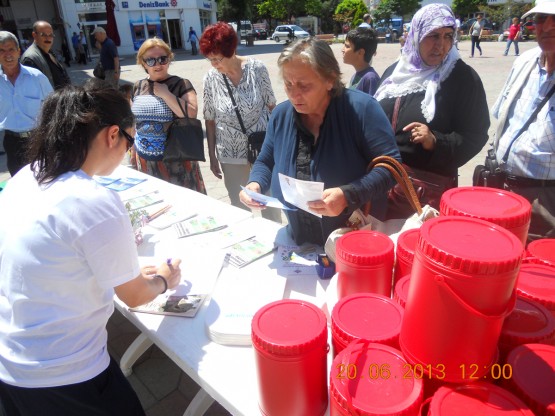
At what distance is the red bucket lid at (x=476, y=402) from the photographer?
2.29 feet

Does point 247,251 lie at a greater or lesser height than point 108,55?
lesser

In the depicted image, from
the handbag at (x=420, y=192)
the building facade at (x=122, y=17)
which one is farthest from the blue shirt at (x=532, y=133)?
the building facade at (x=122, y=17)

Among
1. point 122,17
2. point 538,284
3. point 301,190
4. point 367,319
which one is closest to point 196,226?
point 301,190

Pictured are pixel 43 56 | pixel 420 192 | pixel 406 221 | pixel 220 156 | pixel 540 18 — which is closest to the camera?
pixel 406 221

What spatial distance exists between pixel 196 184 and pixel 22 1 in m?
27.4

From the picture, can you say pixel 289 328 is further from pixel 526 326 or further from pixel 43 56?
pixel 43 56

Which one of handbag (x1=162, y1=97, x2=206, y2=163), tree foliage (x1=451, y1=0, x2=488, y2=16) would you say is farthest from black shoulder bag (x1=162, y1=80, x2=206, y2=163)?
tree foliage (x1=451, y1=0, x2=488, y2=16)

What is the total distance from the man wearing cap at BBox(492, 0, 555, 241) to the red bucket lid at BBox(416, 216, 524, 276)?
128 centimetres

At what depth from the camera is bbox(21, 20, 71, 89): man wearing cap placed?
4.01m

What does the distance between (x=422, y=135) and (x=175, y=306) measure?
1.35 metres

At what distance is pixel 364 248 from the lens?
1.17 metres

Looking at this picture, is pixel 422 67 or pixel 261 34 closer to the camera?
pixel 422 67

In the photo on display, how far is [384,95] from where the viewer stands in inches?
85.7

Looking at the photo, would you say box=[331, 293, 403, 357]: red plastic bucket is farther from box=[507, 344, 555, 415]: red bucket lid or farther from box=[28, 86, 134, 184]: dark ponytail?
box=[28, 86, 134, 184]: dark ponytail
